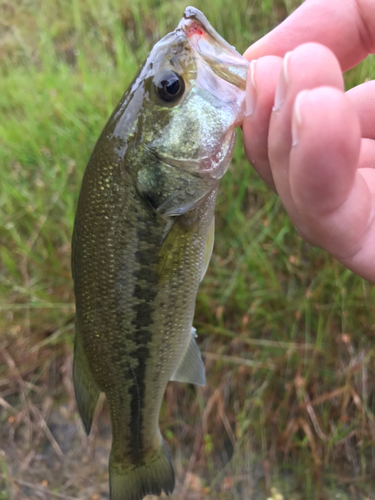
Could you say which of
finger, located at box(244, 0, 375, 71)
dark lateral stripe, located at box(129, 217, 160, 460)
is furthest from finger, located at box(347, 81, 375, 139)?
dark lateral stripe, located at box(129, 217, 160, 460)

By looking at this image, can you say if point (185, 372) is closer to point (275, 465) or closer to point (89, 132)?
point (275, 465)

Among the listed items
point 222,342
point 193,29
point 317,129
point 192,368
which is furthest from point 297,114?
point 222,342

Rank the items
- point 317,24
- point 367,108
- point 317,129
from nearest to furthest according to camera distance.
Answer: point 317,129 → point 317,24 → point 367,108

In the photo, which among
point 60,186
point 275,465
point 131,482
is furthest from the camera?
point 60,186

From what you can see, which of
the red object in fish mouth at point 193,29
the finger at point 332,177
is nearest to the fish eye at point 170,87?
the red object in fish mouth at point 193,29

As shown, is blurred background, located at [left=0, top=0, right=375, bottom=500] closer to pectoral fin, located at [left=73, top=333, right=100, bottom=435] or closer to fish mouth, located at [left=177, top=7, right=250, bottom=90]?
pectoral fin, located at [left=73, top=333, right=100, bottom=435]

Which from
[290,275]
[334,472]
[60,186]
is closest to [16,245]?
[60,186]

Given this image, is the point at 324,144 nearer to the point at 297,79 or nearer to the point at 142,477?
the point at 297,79
